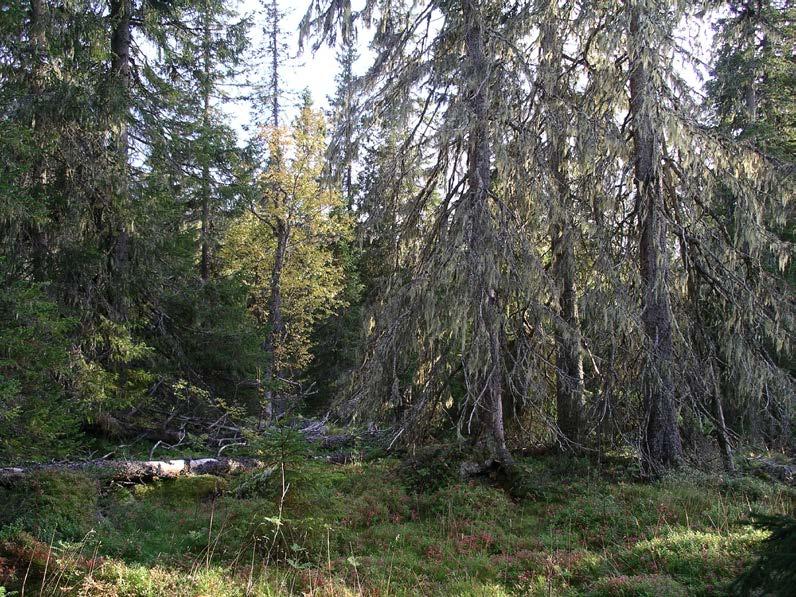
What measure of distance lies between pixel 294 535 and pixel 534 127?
23.3 ft

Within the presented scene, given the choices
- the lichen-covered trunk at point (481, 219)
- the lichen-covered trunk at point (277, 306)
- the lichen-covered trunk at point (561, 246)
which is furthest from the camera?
the lichen-covered trunk at point (277, 306)

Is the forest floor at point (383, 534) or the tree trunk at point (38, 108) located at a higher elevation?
the tree trunk at point (38, 108)

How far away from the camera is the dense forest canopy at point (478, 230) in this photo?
25.7ft

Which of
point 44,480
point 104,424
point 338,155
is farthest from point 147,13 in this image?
point 44,480

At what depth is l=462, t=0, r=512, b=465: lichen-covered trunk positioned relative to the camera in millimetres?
7664

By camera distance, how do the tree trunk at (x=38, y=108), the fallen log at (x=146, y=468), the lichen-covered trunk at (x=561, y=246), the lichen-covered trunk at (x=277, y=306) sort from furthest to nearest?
the lichen-covered trunk at (x=277, y=306) < the tree trunk at (x=38, y=108) < the lichen-covered trunk at (x=561, y=246) < the fallen log at (x=146, y=468)

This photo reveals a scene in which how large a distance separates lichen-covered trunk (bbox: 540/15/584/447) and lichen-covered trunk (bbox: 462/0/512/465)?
3.13ft

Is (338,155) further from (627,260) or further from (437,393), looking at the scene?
(627,260)

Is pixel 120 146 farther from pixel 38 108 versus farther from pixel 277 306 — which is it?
pixel 277 306

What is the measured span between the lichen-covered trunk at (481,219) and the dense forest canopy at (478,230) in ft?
0.13

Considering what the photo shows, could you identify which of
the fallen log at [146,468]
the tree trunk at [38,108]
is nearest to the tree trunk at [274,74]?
the tree trunk at [38,108]

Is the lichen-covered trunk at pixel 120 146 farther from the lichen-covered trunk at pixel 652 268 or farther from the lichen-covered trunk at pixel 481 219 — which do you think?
the lichen-covered trunk at pixel 652 268

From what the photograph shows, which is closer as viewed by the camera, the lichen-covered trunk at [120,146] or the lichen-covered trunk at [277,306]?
the lichen-covered trunk at [120,146]

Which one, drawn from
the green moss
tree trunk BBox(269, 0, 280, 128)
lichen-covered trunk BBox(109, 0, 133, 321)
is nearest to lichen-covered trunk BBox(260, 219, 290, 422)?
lichen-covered trunk BBox(109, 0, 133, 321)
